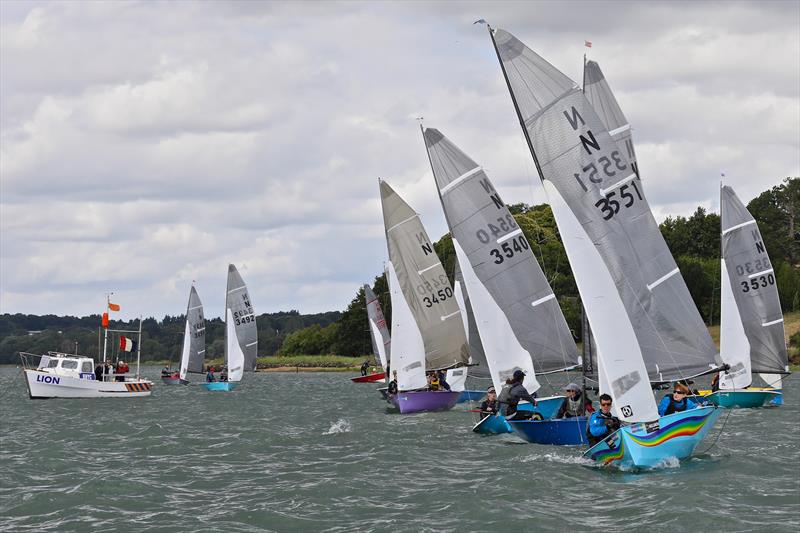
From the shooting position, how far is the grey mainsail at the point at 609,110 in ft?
89.7

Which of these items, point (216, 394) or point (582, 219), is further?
point (216, 394)

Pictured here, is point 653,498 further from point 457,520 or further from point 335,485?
point 335,485

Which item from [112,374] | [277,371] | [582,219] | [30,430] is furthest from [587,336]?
[277,371]

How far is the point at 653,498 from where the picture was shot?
17750 millimetres

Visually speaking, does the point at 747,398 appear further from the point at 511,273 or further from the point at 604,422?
the point at 604,422

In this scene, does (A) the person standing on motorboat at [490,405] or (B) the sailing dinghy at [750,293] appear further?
→ (B) the sailing dinghy at [750,293]

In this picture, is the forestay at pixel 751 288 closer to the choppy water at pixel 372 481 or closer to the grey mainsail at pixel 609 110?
the choppy water at pixel 372 481

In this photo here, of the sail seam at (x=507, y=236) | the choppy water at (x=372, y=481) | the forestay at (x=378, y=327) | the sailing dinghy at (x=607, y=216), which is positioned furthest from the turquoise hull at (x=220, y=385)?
the sailing dinghy at (x=607, y=216)

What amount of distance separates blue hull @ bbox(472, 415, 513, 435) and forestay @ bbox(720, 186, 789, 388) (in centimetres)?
1372

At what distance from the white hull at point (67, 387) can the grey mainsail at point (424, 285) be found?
20.9 meters

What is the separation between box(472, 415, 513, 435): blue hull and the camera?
91.7ft

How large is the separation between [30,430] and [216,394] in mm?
26148

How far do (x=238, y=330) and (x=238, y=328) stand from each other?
0.91 ft

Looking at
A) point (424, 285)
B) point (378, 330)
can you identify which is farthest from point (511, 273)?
point (378, 330)
